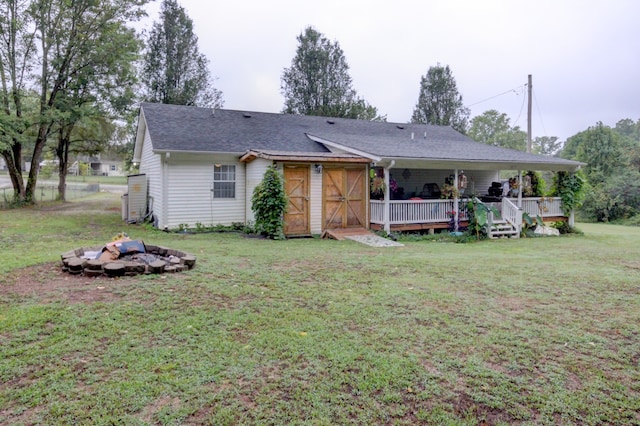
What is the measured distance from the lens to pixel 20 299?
4.63m

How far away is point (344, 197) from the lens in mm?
12031

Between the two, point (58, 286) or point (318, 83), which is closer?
point (58, 286)

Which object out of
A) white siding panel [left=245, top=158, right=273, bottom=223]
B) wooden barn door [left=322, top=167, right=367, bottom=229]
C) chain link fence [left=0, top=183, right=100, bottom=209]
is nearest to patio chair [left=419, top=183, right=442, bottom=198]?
wooden barn door [left=322, top=167, right=367, bottom=229]

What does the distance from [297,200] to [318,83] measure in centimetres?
2354

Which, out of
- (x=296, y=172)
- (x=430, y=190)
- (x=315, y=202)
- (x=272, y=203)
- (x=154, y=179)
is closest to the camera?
(x=272, y=203)

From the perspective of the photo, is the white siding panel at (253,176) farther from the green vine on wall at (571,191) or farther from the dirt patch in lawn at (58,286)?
the green vine on wall at (571,191)

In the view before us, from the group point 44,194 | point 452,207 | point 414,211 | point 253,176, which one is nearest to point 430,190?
point 452,207

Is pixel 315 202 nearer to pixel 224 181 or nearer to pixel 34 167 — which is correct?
pixel 224 181

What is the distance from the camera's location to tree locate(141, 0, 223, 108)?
2880 centimetres

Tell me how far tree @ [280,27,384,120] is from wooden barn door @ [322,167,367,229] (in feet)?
69.8

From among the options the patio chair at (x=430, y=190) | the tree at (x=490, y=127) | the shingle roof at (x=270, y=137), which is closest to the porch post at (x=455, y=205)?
the shingle roof at (x=270, y=137)

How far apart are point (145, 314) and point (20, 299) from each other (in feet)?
5.63

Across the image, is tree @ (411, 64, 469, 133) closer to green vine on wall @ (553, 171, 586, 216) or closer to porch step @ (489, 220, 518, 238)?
green vine on wall @ (553, 171, 586, 216)

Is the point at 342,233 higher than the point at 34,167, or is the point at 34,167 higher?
the point at 34,167
